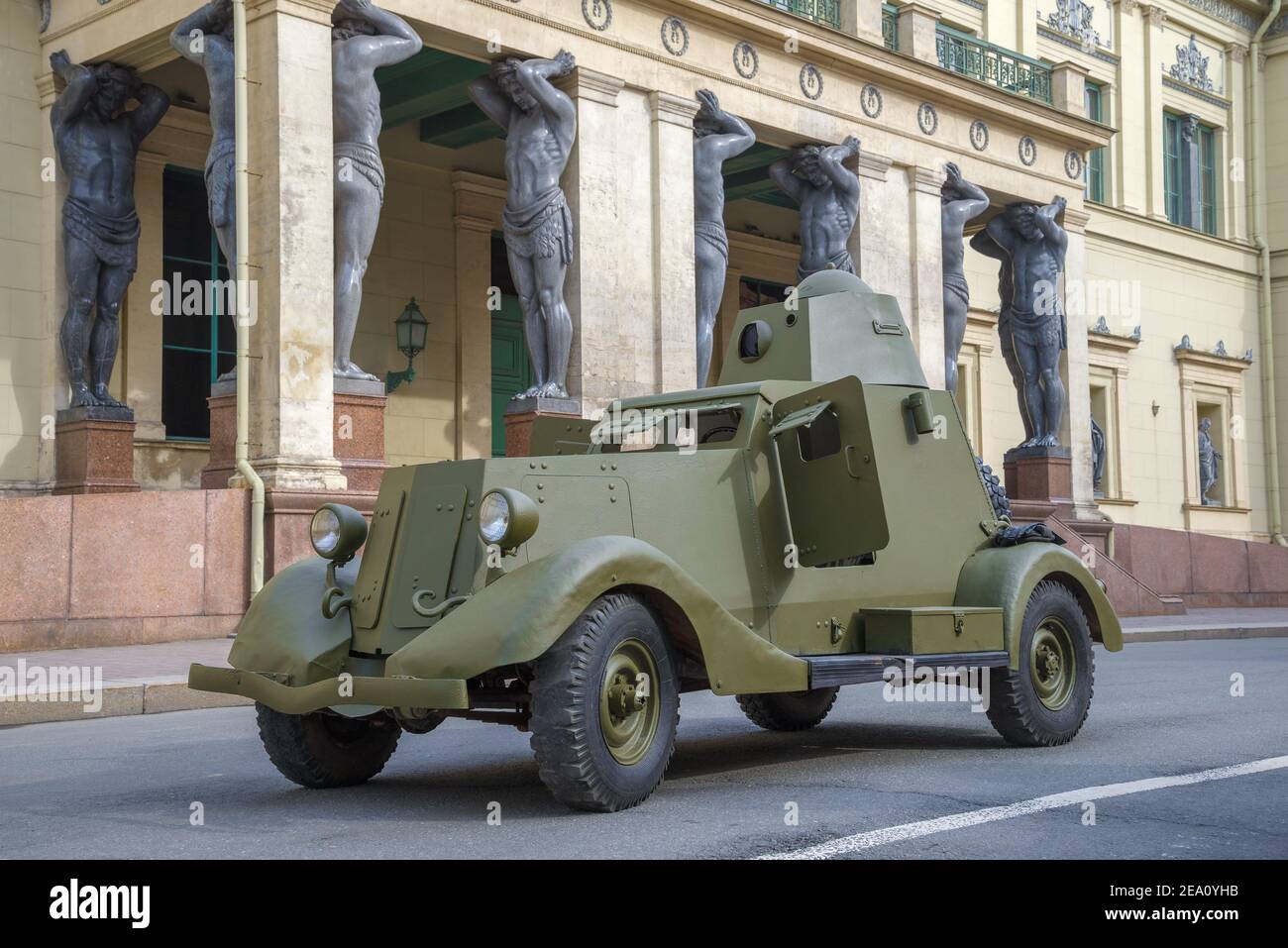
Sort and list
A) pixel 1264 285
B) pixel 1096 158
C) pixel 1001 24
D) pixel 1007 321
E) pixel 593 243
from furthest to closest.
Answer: pixel 1264 285 < pixel 1096 158 < pixel 1001 24 < pixel 1007 321 < pixel 593 243

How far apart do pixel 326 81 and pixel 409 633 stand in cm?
1165

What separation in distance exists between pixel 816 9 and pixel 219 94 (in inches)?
404

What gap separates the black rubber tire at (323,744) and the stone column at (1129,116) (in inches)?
1268

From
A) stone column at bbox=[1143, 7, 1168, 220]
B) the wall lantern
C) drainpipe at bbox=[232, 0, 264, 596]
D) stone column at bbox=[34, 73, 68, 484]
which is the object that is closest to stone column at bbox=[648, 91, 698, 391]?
the wall lantern

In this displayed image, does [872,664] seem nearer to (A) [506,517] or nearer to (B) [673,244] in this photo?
(A) [506,517]

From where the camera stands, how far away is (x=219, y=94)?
1673 centimetres

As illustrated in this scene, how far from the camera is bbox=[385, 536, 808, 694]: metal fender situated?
18.7 feet

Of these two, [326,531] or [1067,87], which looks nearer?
[326,531]

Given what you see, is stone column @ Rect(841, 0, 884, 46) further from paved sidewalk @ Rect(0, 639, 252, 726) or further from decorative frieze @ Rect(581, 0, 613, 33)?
paved sidewalk @ Rect(0, 639, 252, 726)

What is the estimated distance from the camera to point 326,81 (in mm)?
16672

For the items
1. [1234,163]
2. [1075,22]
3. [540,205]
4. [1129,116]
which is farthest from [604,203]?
[1234,163]

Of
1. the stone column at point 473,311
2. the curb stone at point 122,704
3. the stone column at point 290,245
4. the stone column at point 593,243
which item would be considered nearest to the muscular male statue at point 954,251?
the stone column at point 473,311
